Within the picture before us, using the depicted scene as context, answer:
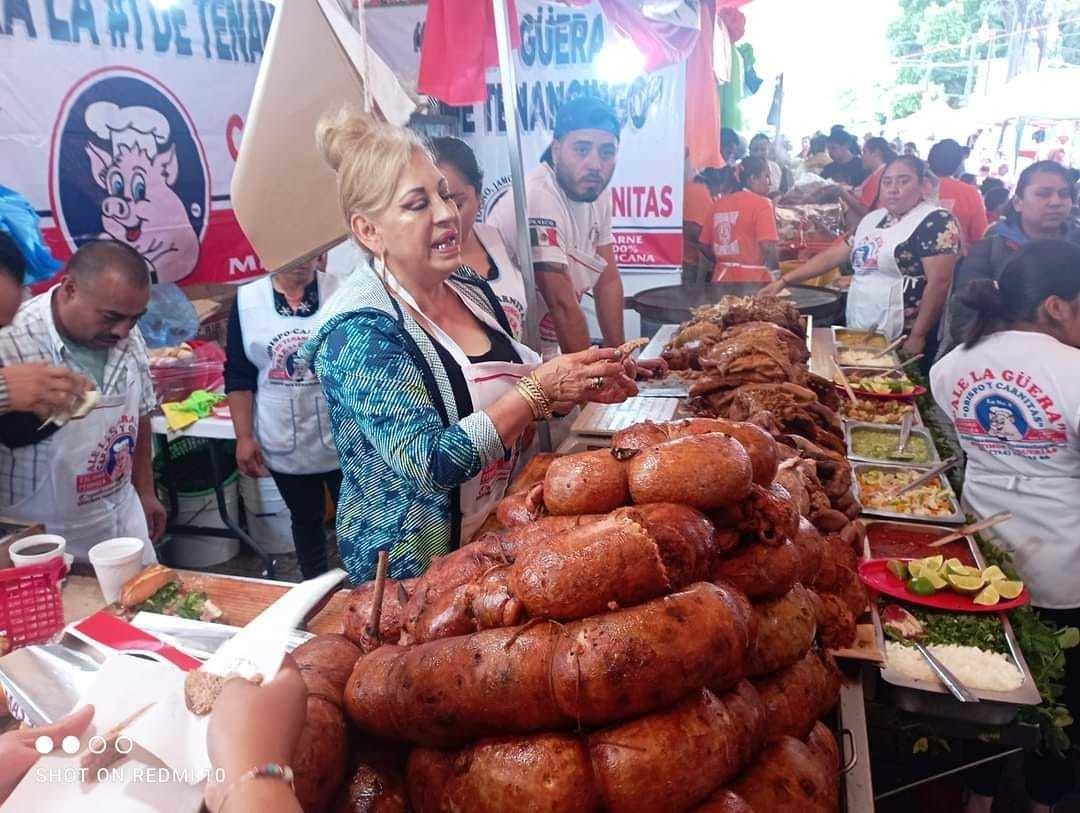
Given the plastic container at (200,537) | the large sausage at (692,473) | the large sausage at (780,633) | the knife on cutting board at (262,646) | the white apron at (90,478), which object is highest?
the large sausage at (692,473)

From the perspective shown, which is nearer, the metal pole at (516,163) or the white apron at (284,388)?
the metal pole at (516,163)

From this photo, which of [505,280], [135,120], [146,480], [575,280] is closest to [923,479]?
[505,280]

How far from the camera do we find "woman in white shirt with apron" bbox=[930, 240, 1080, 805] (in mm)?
Answer: 3363

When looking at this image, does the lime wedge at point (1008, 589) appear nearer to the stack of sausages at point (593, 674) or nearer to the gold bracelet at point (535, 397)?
the stack of sausages at point (593, 674)

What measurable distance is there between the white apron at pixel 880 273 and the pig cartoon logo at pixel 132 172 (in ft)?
18.5

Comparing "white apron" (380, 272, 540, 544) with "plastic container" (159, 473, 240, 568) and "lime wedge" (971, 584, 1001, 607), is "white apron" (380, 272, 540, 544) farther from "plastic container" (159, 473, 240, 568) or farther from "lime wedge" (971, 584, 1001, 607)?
"plastic container" (159, 473, 240, 568)

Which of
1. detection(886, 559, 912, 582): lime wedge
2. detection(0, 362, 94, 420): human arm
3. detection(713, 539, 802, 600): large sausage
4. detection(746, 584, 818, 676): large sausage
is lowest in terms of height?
detection(886, 559, 912, 582): lime wedge

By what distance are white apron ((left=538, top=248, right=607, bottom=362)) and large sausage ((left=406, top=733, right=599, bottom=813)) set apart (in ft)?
14.8

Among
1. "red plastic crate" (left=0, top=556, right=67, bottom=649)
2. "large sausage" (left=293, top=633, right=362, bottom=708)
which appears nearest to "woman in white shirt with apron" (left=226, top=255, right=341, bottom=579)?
"red plastic crate" (left=0, top=556, right=67, bottom=649)

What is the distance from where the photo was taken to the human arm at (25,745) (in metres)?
0.94

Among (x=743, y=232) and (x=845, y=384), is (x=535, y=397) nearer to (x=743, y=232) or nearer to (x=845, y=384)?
(x=845, y=384)

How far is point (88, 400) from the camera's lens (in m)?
3.17

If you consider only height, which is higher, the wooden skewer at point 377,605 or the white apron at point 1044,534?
the wooden skewer at point 377,605

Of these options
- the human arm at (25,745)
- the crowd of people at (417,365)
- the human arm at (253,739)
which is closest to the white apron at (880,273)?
the crowd of people at (417,365)
